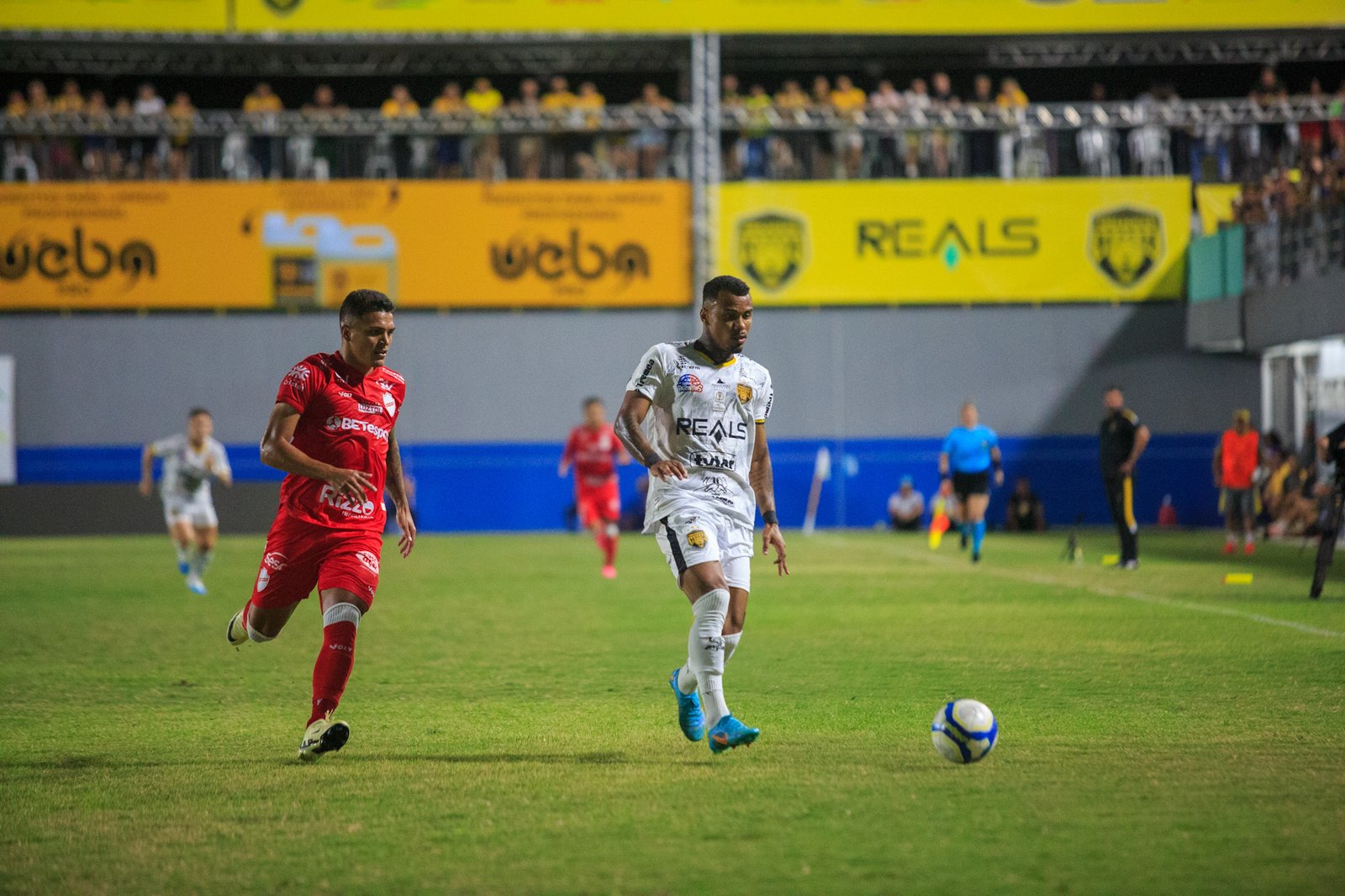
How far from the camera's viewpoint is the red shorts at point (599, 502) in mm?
20219

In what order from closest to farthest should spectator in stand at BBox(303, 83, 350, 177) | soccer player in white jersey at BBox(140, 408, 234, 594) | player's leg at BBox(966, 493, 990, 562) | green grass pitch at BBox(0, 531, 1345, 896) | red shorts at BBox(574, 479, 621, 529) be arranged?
green grass pitch at BBox(0, 531, 1345, 896)
soccer player in white jersey at BBox(140, 408, 234, 594)
red shorts at BBox(574, 479, 621, 529)
player's leg at BBox(966, 493, 990, 562)
spectator in stand at BBox(303, 83, 350, 177)

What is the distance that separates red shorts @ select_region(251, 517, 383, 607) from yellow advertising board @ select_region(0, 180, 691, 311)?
84.4 feet

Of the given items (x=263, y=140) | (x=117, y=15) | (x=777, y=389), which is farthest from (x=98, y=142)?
(x=777, y=389)

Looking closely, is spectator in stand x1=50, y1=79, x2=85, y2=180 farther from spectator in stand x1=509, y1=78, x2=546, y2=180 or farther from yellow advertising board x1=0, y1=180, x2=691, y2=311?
spectator in stand x1=509, y1=78, x2=546, y2=180

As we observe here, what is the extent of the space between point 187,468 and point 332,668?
12550mm

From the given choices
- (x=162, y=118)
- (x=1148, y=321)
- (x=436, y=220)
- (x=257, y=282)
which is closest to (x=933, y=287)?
(x=1148, y=321)

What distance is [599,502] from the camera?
2045 centimetres

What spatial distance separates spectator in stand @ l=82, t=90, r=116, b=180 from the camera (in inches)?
1262

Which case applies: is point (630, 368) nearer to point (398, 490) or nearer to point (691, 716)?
point (398, 490)

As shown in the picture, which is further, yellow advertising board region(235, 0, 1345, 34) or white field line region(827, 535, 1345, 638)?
yellow advertising board region(235, 0, 1345, 34)

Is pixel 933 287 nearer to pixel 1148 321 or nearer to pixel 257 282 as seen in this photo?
pixel 1148 321

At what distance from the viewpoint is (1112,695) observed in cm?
893

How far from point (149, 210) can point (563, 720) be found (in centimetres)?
2728

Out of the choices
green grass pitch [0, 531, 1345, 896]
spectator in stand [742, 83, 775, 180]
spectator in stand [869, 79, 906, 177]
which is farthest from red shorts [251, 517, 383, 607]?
spectator in stand [869, 79, 906, 177]
